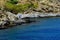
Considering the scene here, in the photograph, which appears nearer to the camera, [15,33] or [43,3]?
[15,33]

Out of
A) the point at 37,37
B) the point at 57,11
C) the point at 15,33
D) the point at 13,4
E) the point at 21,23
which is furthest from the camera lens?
the point at 57,11

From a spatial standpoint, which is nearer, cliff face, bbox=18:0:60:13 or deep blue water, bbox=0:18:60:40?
deep blue water, bbox=0:18:60:40

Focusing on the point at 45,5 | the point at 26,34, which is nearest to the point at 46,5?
the point at 45,5

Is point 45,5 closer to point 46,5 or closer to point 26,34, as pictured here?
point 46,5

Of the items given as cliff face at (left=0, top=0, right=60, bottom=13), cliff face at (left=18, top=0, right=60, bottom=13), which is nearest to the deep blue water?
cliff face at (left=0, top=0, right=60, bottom=13)

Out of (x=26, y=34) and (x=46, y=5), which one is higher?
(x=26, y=34)

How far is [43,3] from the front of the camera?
452 feet

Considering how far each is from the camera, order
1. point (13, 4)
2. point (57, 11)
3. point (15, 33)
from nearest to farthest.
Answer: point (15, 33)
point (13, 4)
point (57, 11)

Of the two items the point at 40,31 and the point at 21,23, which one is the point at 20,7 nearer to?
the point at 21,23

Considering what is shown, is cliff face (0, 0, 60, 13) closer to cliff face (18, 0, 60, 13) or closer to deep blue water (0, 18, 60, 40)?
cliff face (18, 0, 60, 13)

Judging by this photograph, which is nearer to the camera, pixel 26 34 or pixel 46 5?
pixel 26 34

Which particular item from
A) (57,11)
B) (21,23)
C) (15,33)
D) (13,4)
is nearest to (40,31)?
(15,33)

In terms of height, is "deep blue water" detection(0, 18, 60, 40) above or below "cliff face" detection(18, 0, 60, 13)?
above

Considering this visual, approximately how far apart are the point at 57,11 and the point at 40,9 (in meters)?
9.73
